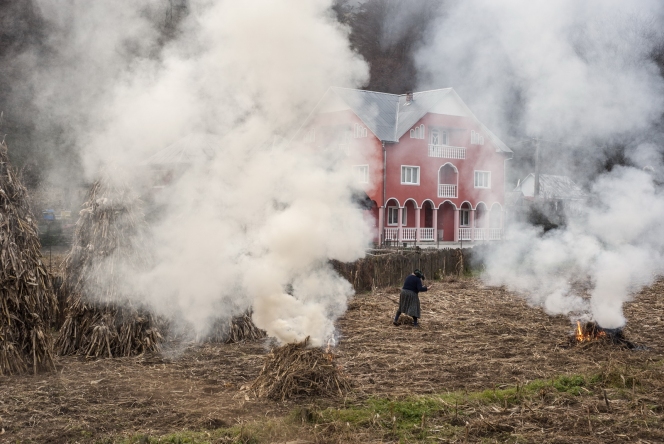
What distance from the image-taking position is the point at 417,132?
36.1 meters

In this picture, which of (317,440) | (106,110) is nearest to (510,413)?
(317,440)

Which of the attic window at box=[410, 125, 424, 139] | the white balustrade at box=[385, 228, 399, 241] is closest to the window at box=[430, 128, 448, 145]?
the attic window at box=[410, 125, 424, 139]

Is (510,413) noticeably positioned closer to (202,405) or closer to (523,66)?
(202,405)

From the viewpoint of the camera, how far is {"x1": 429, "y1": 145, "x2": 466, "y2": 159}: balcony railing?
122 ft

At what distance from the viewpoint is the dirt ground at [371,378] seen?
8.01 metres

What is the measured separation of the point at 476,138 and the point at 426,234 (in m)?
10.5

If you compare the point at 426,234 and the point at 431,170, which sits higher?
the point at 431,170

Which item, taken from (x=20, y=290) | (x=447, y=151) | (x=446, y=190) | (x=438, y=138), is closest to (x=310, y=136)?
(x=20, y=290)

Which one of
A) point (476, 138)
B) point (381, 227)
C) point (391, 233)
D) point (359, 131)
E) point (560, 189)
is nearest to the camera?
point (359, 131)

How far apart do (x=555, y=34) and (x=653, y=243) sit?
747 centimetres

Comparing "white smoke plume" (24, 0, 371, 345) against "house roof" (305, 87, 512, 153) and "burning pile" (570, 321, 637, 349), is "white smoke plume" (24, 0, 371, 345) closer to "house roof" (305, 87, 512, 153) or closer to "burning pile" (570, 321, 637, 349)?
"burning pile" (570, 321, 637, 349)

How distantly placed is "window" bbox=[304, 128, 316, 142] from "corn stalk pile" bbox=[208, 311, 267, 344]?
4126mm

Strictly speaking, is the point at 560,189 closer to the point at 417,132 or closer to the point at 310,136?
the point at 417,132

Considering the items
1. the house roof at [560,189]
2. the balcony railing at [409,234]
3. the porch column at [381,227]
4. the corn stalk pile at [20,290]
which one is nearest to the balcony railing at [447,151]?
the porch column at [381,227]
